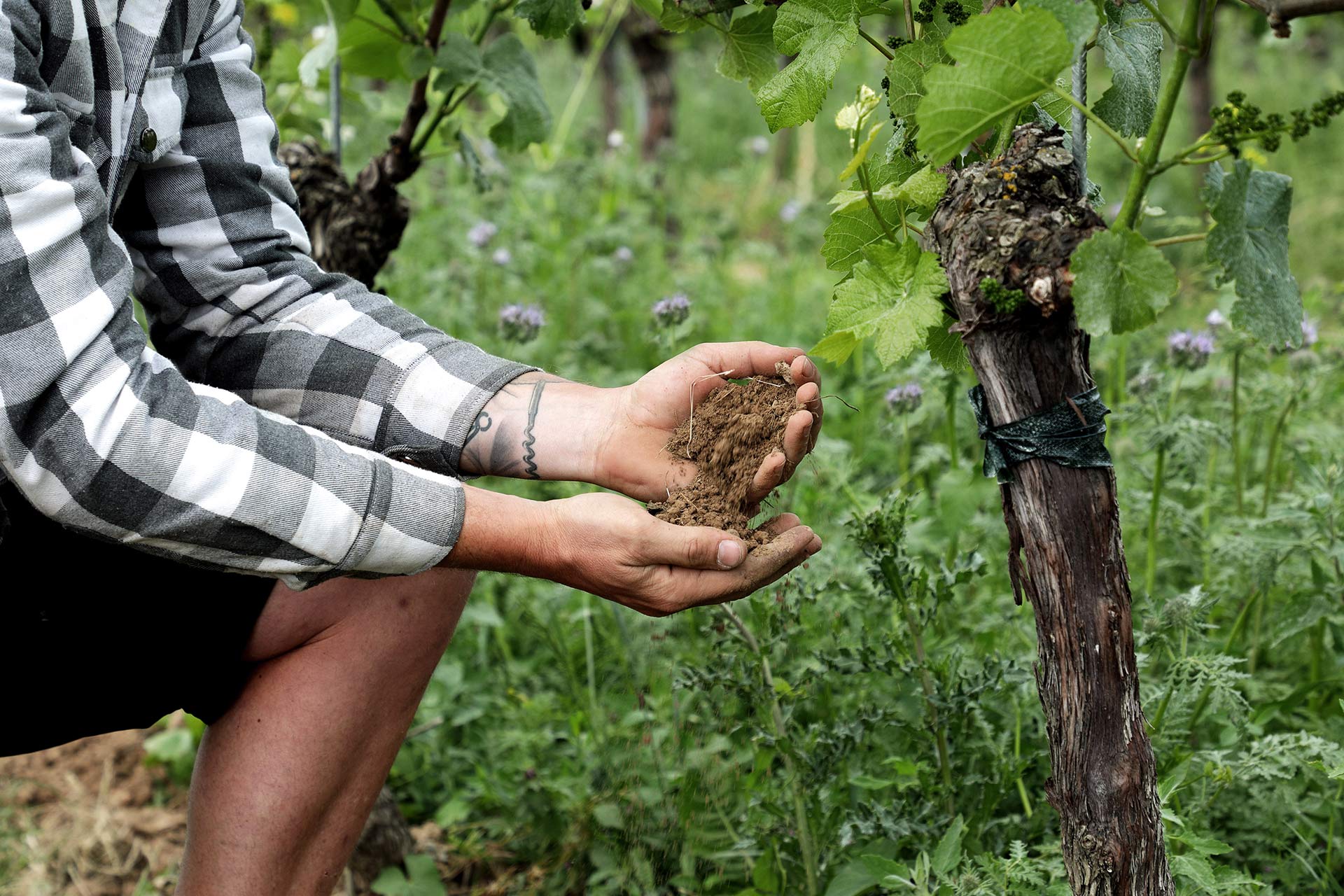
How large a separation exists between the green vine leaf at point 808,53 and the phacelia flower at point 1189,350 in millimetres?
1223

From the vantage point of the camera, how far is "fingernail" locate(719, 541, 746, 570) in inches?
54.7

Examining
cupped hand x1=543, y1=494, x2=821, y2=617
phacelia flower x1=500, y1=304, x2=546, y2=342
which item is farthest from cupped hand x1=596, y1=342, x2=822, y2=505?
phacelia flower x1=500, y1=304, x2=546, y2=342

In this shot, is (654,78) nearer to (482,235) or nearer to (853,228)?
(482,235)

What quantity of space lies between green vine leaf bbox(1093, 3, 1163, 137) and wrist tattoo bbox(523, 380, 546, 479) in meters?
0.85

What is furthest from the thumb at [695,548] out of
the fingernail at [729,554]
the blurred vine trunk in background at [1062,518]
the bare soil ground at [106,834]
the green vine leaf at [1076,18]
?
the bare soil ground at [106,834]

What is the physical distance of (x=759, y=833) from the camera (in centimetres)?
180

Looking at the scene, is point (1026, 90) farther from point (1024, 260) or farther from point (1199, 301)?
point (1199, 301)

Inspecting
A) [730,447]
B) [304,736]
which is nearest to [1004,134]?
[730,447]

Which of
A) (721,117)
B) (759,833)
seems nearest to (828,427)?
(759,833)

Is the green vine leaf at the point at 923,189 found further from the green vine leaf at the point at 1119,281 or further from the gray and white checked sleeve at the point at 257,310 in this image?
the gray and white checked sleeve at the point at 257,310

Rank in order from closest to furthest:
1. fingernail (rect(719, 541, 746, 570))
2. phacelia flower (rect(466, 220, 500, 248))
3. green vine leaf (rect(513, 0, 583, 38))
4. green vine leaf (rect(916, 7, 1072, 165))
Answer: green vine leaf (rect(916, 7, 1072, 165)) → fingernail (rect(719, 541, 746, 570)) → green vine leaf (rect(513, 0, 583, 38)) → phacelia flower (rect(466, 220, 500, 248))

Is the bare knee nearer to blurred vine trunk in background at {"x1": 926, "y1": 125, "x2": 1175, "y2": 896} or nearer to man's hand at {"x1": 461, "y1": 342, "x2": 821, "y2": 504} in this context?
man's hand at {"x1": 461, "y1": 342, "x2": 821, "y2": 504}

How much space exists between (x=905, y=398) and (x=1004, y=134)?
1.07m

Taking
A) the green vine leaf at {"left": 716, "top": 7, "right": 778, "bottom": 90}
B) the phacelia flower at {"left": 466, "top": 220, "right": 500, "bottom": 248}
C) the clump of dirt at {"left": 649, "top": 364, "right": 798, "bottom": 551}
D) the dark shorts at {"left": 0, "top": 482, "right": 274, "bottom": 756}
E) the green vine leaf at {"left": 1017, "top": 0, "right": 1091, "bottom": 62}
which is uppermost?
the green vine leaf at {"left": 1017, "top": 0, "right": 1091, "bottom": 62}
